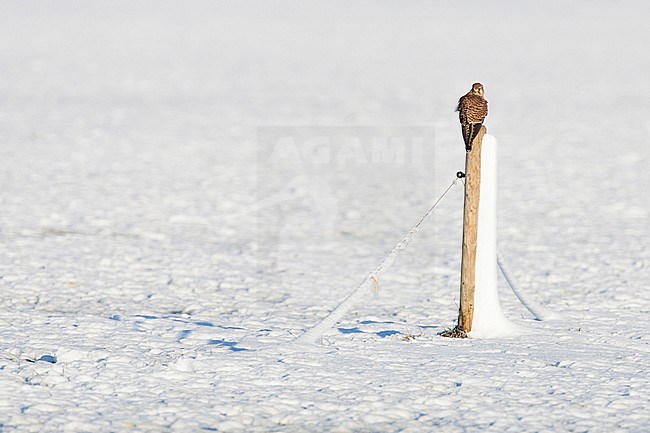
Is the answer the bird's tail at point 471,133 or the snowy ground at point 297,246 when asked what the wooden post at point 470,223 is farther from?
the snowy ground at point 297,246

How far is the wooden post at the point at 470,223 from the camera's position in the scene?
624cm

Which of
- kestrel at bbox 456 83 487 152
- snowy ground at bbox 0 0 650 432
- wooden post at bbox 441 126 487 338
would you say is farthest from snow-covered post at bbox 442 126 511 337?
snowy ground at bbox 0 0 650 432

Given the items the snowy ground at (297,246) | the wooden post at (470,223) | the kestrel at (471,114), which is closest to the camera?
the snowy ground at (297,246)

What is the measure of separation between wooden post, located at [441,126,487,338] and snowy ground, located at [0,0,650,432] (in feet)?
1.17

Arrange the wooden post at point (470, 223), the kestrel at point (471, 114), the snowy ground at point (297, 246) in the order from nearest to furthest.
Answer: the snowy ground at point (297, 246)
the kestrel at point (471, 114)
the wooden post at point (470, 223)

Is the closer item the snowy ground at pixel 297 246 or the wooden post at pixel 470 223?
the snowy ground at pixel 297 246

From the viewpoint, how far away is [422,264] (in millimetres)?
9758

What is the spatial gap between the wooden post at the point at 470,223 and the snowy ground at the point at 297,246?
355 mm

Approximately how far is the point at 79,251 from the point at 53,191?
3.65 m

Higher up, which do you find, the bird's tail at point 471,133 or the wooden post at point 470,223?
the bird's tail at point 471,133

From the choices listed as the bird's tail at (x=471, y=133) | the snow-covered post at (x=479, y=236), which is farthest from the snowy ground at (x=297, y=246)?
the bird's tail at (x=471, y=133)

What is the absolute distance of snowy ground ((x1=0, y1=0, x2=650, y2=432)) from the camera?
5156 mm

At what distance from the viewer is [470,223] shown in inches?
248

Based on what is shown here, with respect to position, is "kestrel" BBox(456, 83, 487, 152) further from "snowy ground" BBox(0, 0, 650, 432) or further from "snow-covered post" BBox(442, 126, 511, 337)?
"snowy ground" BBox(0, 0, 650, 432)
